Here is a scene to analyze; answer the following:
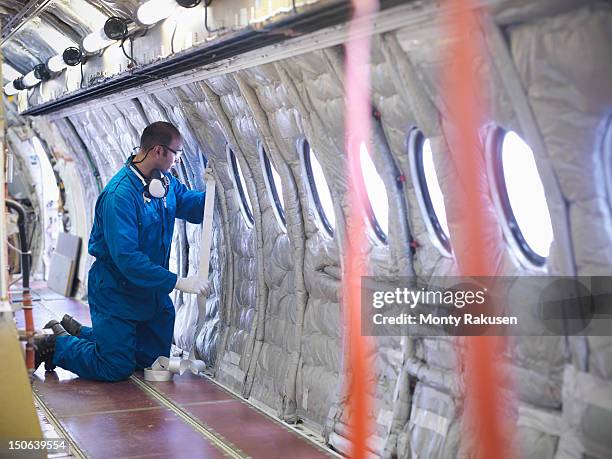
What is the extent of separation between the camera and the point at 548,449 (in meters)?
4.37

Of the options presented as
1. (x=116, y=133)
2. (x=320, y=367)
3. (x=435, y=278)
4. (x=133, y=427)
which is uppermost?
(x=116, y=133)

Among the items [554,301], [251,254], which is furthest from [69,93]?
[554,301]

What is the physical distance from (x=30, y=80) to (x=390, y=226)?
305 inches

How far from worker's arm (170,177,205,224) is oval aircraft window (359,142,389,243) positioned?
2.61m

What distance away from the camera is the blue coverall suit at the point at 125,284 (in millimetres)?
7711

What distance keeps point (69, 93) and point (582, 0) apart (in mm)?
7668

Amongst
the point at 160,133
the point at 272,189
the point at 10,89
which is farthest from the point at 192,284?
the point at 10,89

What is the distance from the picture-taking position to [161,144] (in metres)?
7.98

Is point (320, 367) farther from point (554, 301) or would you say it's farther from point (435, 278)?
point (554, 301)

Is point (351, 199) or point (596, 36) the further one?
point (351, 199)

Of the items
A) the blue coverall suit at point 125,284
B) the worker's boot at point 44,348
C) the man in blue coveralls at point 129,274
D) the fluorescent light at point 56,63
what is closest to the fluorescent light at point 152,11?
the man in blue coveralls at point 129,274

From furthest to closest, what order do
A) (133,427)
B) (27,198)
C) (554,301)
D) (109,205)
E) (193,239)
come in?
(27,198) → (193,239) → (109,205) → (133,427) → (554,301)

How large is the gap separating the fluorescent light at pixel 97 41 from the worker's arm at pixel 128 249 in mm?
1524

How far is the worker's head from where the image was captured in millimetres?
7941
